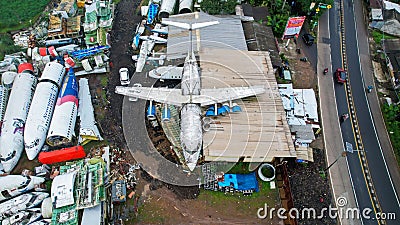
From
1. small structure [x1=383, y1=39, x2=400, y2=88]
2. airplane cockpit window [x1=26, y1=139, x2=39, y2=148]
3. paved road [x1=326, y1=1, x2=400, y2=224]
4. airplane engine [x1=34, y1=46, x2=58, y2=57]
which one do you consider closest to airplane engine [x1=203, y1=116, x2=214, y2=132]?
paved road [x1=326, y1=1, x2=400, y2=224]

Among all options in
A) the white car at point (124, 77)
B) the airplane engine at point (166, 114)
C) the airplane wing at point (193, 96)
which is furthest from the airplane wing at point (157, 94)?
the white car at point (124, 77)

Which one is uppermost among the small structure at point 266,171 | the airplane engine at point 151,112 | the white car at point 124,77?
the white car at point 124,77

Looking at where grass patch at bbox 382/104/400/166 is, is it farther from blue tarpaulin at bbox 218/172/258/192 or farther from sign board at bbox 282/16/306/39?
blue tarpaulin at bbox 218/172/258/192

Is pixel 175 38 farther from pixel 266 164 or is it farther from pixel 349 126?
pixel 349 126

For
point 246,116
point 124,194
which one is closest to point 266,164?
point 246,116

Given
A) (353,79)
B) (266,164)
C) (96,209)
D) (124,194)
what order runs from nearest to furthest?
(96,209)
(124,194)
(266,164)
(353,79)

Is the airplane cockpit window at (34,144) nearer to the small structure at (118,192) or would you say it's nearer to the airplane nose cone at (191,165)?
the small structure at (118,192)

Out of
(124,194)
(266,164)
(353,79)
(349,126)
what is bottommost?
(124,194)
